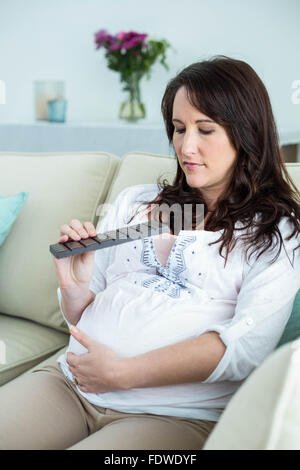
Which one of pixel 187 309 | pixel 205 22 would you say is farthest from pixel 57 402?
pixel 205 22

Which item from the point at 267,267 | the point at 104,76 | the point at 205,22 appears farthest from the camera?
the point at 104,76

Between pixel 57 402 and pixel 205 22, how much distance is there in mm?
2473

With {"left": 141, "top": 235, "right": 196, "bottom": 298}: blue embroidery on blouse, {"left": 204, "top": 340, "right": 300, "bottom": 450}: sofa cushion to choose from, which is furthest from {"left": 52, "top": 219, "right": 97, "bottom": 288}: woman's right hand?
{"left": 204, "top": 340, "right": 300, "bottom": 450}: sofa cushion

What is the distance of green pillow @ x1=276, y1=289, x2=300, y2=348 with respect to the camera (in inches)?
39.8

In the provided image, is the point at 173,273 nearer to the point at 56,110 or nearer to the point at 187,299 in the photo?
the point at 187,299

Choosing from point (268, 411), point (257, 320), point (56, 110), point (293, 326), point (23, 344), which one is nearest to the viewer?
point (268, 411)

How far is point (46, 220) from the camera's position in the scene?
4.76ft

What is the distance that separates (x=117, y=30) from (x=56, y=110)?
2.17 feet

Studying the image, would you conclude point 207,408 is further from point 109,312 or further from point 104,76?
point 104,76

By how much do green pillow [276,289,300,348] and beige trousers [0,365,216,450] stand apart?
22 centimetres

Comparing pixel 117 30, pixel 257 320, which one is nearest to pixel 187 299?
pixel 257 320

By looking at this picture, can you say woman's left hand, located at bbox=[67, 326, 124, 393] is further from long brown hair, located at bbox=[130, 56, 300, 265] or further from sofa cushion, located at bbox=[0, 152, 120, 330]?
sofa cushion, located at bbox=[0, 152, 120, 330]

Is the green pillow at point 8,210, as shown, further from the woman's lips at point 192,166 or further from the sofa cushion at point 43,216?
the woman's lips at point 192,166

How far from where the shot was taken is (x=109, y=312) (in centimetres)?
104
